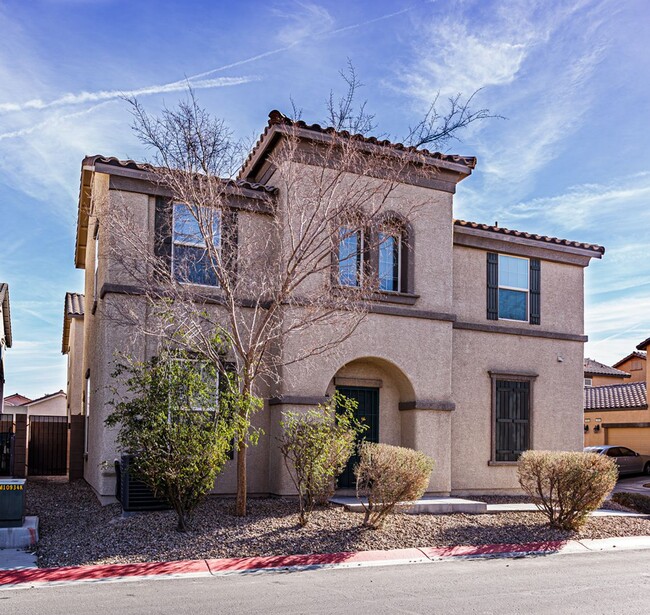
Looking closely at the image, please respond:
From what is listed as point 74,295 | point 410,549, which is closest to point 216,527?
point 410,549

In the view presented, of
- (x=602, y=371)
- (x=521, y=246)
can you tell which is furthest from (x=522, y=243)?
(x=602, y=371)

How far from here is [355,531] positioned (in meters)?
11.8

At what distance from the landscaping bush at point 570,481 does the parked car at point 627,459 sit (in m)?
18.1

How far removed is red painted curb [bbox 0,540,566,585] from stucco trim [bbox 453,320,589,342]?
21.2ft

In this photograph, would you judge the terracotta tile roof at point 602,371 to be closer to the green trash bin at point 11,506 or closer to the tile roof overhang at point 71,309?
the tile roof overhang at point 71,309

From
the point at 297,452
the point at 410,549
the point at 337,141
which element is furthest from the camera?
the point at 337,141

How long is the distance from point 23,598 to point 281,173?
8838 mm

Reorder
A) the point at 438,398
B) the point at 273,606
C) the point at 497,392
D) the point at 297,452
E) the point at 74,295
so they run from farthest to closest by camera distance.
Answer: the point at 74,295
the point at 497,392
the point at 438,398
the point at 297,452
the point at 273,606

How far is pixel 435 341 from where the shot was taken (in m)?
16.6

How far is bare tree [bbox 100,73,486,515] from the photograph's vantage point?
12.8 m

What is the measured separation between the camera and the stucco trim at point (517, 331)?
17.8 m

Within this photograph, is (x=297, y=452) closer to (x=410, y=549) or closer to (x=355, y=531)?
(x=355, y=531)

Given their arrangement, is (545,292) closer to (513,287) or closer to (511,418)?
(513,287)

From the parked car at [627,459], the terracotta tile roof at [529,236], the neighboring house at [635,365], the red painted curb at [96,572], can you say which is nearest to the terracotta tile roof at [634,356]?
the neighboring house at [635,365]
